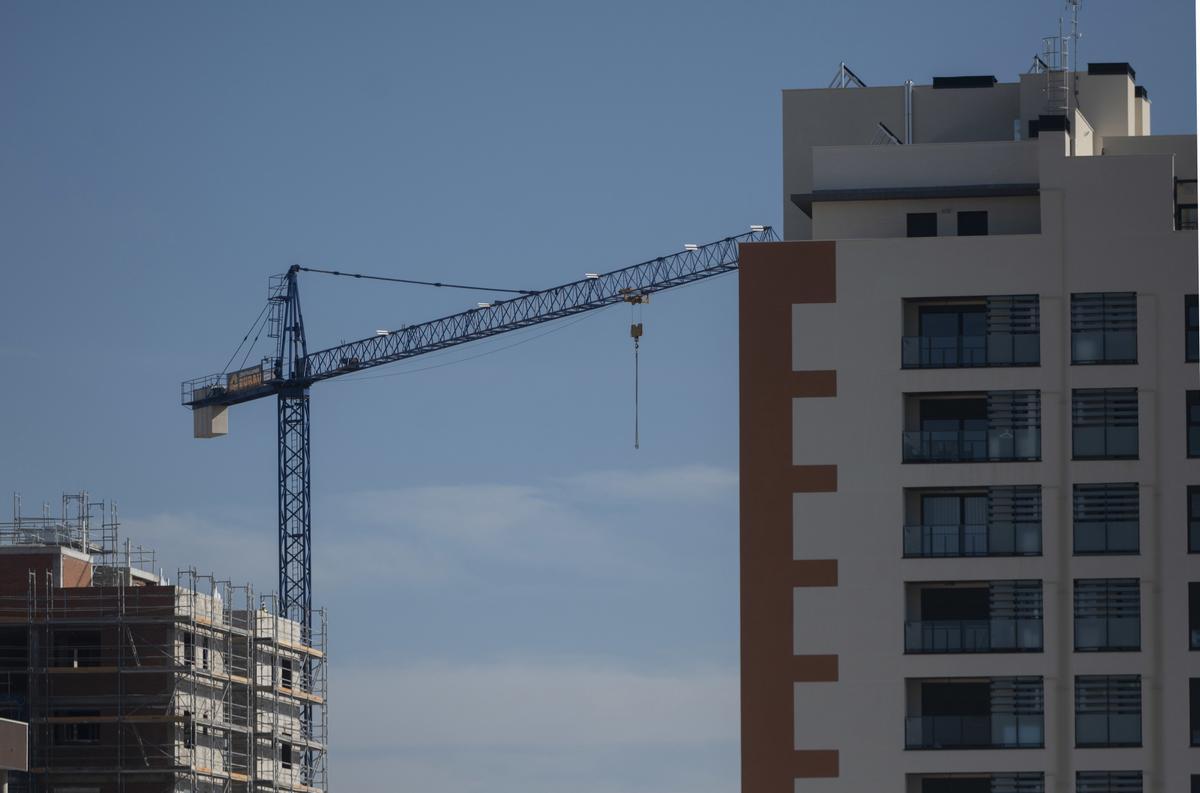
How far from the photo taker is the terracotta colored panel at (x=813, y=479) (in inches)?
1827

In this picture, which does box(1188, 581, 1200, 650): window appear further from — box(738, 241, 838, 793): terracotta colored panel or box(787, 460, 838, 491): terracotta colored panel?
box(787, 460, 838, 491): terracotta colored panel

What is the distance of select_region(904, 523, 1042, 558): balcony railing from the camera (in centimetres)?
4638

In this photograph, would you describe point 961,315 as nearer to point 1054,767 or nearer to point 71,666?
point 1054,767

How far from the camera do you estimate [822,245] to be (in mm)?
47312

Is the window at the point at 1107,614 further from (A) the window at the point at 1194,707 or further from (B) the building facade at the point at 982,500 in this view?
(A) the window at the point at 1194,707

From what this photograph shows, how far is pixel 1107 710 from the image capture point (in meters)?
45.3

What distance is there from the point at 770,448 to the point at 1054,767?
8.44m

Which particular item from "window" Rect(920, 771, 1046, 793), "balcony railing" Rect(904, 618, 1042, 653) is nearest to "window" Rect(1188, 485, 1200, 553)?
"balcony railing" Rect(904, 618, 1042, 653)

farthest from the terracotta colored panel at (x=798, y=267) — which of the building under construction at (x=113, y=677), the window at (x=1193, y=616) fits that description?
the building under construction at (x=113, y=677)

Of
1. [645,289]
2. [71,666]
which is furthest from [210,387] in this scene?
[71,666]

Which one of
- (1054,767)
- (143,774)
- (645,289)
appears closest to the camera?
(1054,767)

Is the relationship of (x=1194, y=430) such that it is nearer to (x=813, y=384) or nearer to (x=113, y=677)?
(x=813, y=384)

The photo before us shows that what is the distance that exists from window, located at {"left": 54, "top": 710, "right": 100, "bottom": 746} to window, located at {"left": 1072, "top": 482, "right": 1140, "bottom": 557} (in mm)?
44706

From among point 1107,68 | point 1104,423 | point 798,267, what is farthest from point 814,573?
point 1107,68
